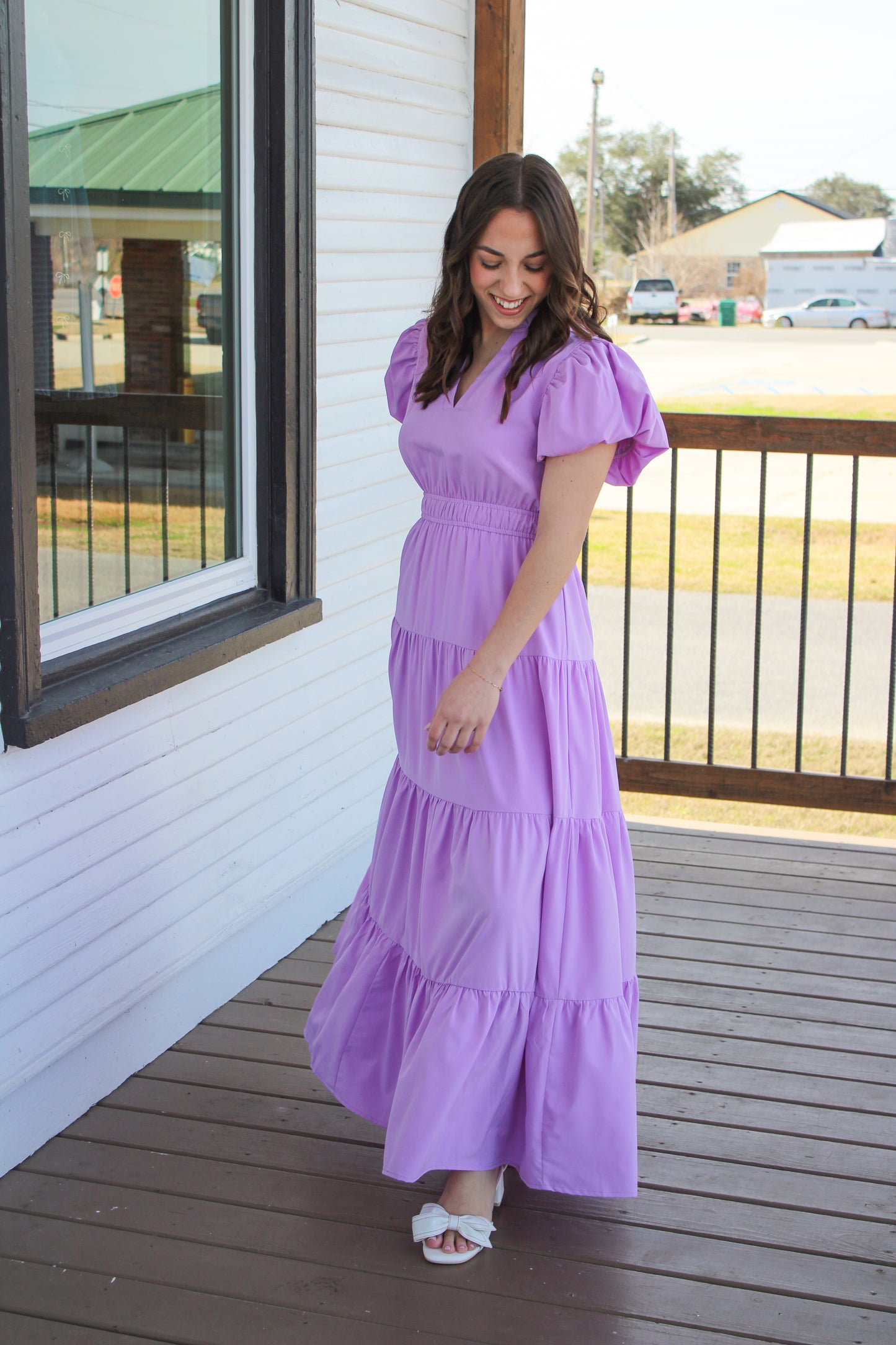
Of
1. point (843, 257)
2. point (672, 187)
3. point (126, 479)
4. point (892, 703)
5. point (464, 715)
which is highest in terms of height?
point (672, 187)

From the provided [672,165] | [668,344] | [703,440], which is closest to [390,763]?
[703,440]

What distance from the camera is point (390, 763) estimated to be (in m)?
3.45

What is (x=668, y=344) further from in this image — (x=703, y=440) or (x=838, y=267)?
(x=703, y=440)

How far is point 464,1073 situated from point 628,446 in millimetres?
935

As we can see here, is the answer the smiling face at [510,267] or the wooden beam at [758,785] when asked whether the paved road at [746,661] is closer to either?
the wooden beam at [758,785]

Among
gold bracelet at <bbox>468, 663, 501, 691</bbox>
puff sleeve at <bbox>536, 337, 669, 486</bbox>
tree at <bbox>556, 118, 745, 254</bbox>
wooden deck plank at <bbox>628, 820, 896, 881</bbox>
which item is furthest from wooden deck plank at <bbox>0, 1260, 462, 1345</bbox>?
tree at <bbox>556, 118, 745, 254</bbox>

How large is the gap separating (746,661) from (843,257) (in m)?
2.46

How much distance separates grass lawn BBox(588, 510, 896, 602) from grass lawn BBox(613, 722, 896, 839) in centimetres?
278

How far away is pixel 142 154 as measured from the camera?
2744 mm

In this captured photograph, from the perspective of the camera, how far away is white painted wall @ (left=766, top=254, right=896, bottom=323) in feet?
24.7

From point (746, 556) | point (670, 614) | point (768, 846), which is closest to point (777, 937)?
point (768, 846)

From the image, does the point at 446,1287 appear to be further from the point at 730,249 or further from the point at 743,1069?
the point at 730,249

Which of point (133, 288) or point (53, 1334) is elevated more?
point (133, 288)

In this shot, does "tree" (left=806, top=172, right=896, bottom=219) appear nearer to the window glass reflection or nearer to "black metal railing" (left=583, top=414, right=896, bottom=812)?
"black metal railing" (left=583, top=414, right=896, bottom=812)
